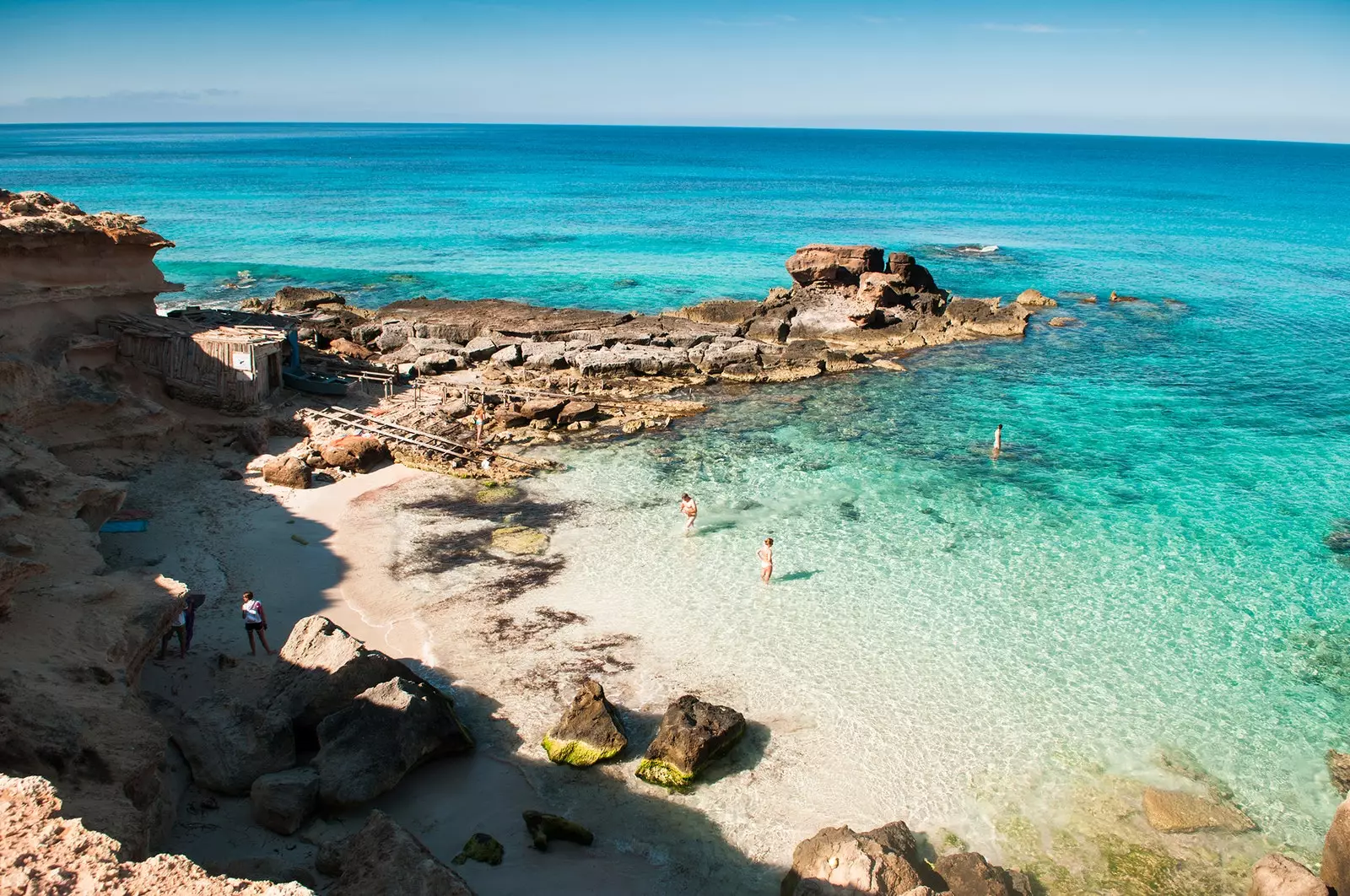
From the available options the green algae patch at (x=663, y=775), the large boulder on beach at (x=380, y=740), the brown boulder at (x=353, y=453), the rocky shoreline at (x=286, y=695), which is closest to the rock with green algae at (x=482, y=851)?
the rocky shoreline at (x=286, y=695)

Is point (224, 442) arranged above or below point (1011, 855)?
above

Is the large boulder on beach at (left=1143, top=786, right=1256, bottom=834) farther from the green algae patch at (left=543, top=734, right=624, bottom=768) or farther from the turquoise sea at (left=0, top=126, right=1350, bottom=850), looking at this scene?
the green algae patch at (left=543, top=734, right=624, bottom=768)

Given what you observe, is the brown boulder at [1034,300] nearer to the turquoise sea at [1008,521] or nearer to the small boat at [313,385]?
the turquoise sea at [1008,521]

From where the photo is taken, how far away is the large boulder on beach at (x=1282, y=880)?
10039 mm

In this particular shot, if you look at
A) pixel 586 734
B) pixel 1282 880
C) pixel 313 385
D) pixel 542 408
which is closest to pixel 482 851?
pixel 586 734

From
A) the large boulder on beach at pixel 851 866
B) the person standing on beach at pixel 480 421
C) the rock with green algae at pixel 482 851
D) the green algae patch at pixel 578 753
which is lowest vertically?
the rock with green algae at pixel 482 851

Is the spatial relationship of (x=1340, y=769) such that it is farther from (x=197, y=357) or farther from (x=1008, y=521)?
(x=197, y=357)

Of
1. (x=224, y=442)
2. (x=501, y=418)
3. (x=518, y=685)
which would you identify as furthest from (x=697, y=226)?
(x=518, y=685)

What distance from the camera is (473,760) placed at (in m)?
12.6

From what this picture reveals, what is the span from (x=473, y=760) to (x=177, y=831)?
3.73 m

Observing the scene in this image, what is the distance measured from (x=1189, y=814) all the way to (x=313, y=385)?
949 inches

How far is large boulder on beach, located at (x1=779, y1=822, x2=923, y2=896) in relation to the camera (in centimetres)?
998

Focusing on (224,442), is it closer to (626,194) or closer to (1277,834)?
(1277,834)

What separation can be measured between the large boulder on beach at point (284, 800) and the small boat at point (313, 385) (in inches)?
681
